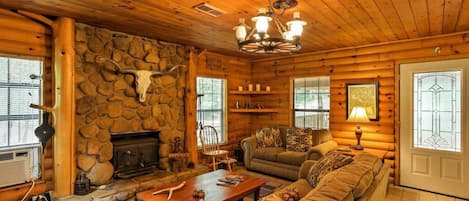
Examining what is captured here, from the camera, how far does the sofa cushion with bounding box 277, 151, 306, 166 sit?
4598 millimetres

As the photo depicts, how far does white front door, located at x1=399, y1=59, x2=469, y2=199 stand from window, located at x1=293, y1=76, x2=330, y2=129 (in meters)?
1.36

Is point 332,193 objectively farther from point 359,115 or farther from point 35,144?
point 35,144

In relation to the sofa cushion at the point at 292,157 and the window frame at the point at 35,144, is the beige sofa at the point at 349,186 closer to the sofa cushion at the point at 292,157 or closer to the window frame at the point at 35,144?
the sofa cushion at the point at 292,157

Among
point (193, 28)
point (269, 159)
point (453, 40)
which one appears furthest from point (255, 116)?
point (453, 40)

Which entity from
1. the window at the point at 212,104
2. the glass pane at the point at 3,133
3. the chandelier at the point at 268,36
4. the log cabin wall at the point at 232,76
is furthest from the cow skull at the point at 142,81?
the chandelier at the point at 268,36

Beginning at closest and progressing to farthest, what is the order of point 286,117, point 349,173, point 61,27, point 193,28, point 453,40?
point 349,173, point 61,27, point 193,28, point 453,40, point 286,117

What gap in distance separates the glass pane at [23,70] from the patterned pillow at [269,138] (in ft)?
12.1

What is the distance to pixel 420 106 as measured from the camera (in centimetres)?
430

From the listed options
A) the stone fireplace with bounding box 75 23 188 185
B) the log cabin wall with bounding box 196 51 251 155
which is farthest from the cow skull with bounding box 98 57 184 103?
the log cabin wall with bounding box 196 51 251 155

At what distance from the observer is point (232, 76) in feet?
19.9

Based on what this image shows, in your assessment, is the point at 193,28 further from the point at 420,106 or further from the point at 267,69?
the point at 420,106

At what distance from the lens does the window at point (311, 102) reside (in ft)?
17.8

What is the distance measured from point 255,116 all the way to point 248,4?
156 inches

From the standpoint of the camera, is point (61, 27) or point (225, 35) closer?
point (61, 27)
